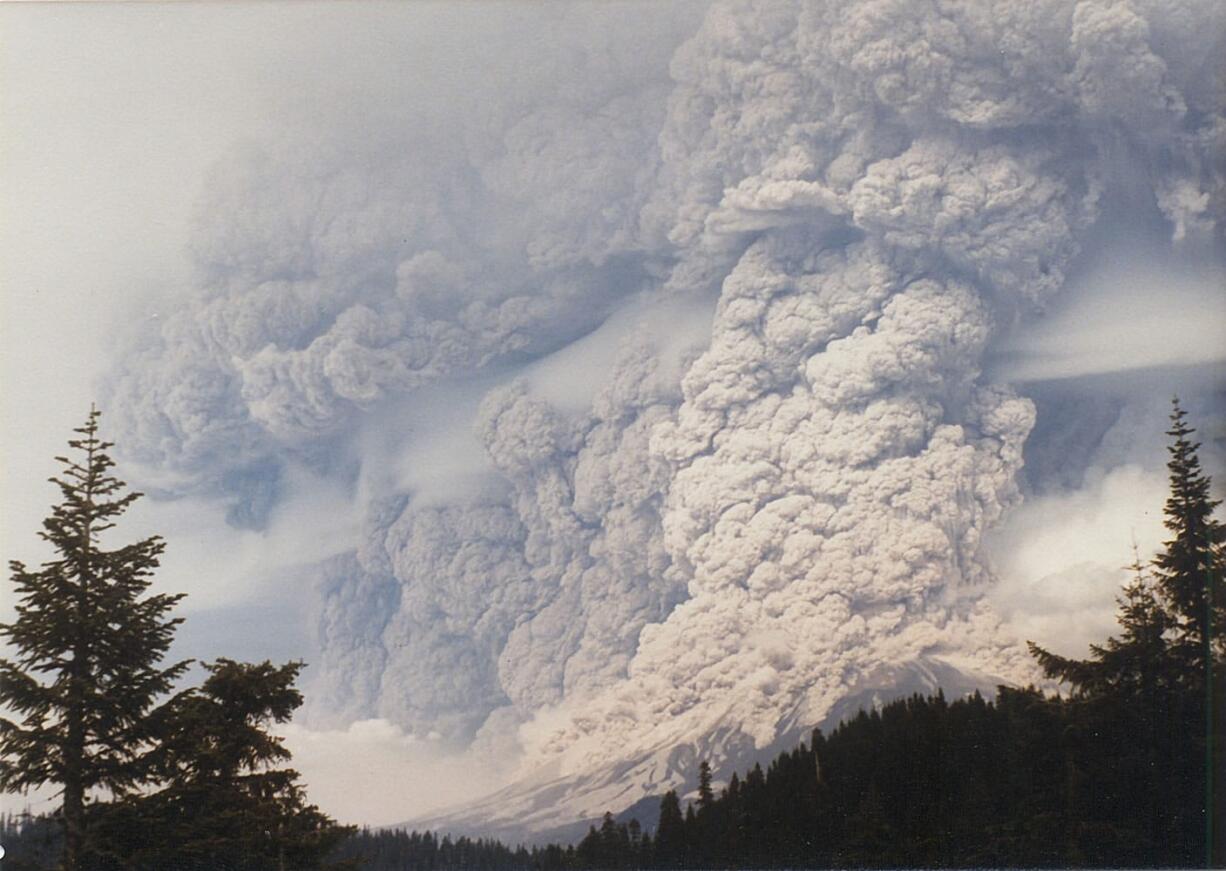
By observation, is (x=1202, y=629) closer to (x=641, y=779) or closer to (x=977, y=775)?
(x=977, y=775)

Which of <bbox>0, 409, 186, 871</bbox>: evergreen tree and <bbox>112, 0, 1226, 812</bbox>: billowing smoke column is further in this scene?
<bbox>112, 0, 1226, 812</bbox>: billowing smoke column

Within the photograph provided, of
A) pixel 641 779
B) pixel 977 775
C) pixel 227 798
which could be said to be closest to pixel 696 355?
pixel 641 779

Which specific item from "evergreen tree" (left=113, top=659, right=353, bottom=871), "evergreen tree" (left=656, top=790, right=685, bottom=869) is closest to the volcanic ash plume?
"evergreen tree" (left=656, top=790, right=685, bottom=869)

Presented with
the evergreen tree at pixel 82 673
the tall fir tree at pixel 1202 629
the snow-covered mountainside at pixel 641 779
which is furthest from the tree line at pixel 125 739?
the tall fir tree at pixel 1202 629

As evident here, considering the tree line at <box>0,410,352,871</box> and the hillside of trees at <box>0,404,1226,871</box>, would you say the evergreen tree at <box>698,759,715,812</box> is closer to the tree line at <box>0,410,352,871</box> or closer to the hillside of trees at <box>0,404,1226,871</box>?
the hillside of trees at <box>0,404,1226,871</box>

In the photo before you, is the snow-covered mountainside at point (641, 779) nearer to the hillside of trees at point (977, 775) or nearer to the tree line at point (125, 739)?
the hillside of trees at point (977, 775)
